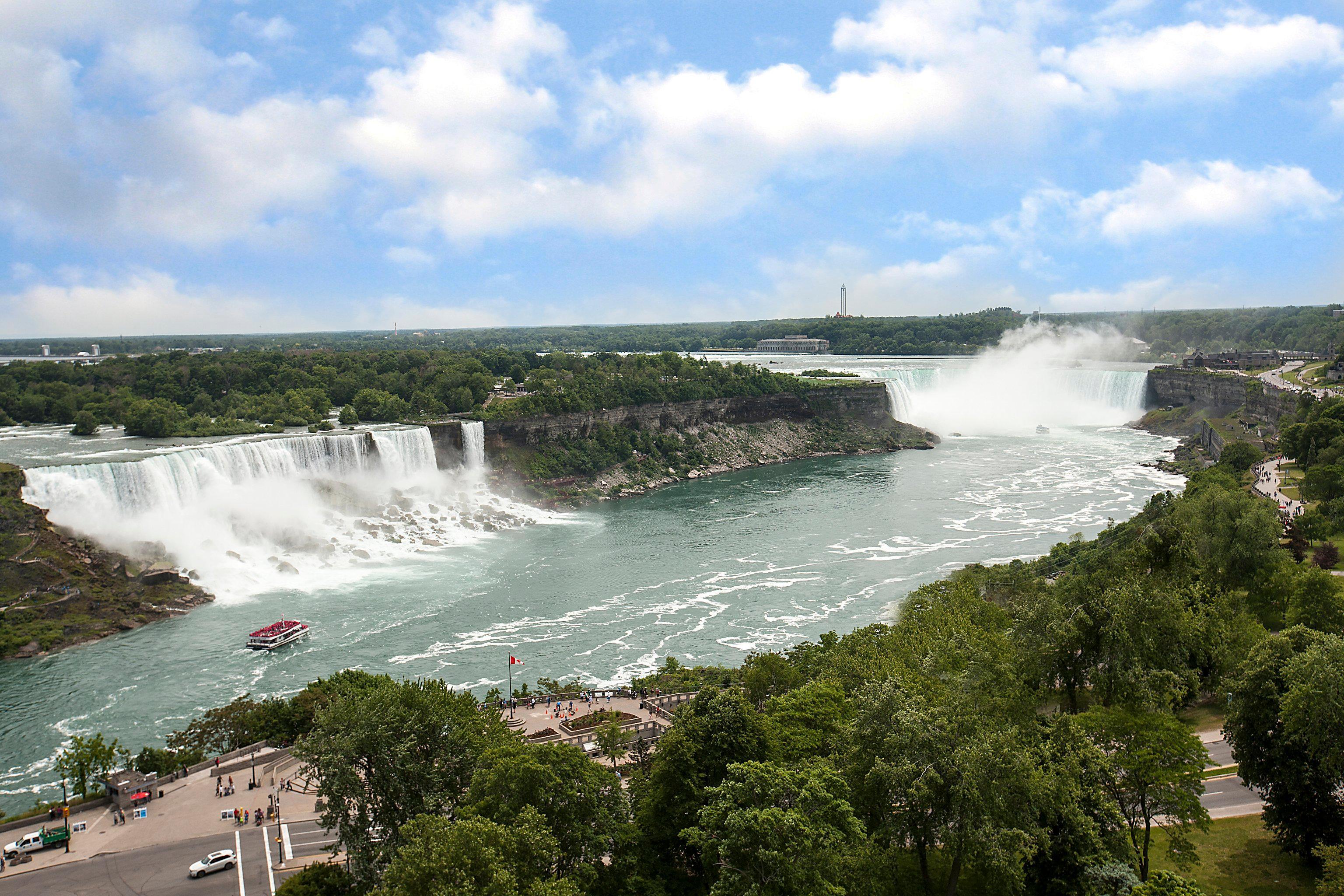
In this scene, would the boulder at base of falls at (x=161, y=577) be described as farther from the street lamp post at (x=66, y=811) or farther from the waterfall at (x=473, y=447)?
the waterfall at (x=473, y=447)

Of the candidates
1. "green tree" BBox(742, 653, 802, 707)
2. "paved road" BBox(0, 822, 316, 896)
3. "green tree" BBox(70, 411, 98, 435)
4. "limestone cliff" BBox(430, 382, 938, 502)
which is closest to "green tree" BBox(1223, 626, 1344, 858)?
"green tree" BBox(742, 653, 802, 707)

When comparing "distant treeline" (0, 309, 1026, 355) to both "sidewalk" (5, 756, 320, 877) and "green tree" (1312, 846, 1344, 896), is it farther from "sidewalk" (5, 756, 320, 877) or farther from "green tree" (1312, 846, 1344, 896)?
"green tree" (1312, 846, 1344, 896)

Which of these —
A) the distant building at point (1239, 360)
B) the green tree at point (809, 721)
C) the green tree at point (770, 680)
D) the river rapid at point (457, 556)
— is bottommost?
the river rapid at point (457, 556)

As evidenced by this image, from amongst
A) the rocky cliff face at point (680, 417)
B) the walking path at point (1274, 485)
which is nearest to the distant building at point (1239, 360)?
the rocky cliff face at point (680, 417)

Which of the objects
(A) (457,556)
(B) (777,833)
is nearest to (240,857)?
(B) (777,833)

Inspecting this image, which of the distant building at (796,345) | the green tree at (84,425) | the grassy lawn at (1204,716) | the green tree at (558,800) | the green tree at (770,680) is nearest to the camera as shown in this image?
the green tree at (558,800)

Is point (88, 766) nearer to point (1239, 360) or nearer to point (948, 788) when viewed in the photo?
point (948, 788)

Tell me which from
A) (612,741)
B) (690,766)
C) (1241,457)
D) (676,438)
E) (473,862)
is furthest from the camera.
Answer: (676,438)
